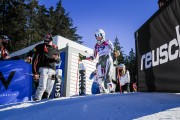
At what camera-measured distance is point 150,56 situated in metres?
5.66

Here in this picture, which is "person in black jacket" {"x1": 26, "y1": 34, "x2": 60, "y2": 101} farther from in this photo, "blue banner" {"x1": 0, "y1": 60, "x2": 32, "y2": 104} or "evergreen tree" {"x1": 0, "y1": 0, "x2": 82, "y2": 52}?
"evergreen tree" {"x1": 0, "y1": 0, "x2": 82, "y2": 52}

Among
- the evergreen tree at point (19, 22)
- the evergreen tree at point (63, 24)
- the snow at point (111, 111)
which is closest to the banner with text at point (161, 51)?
the snow at point (111, 111)

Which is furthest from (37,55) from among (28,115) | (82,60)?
(82,60)

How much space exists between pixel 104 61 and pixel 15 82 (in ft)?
10.0

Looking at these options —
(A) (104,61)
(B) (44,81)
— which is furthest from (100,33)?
(B) (44,81)

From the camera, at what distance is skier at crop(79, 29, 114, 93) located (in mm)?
7683

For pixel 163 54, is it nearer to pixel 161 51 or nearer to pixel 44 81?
pixel 161 51

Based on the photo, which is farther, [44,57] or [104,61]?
[104,61]

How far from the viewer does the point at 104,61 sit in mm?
7902

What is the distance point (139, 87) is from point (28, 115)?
3.56m

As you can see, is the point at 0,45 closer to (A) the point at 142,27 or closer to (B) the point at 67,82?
(B) the point at 67,82

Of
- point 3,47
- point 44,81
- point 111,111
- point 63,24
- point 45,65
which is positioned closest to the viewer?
point 111,111

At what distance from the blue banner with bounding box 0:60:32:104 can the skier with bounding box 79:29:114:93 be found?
2555 mm

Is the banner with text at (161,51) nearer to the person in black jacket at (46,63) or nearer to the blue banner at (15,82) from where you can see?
the person in black jacket at (46,63)
